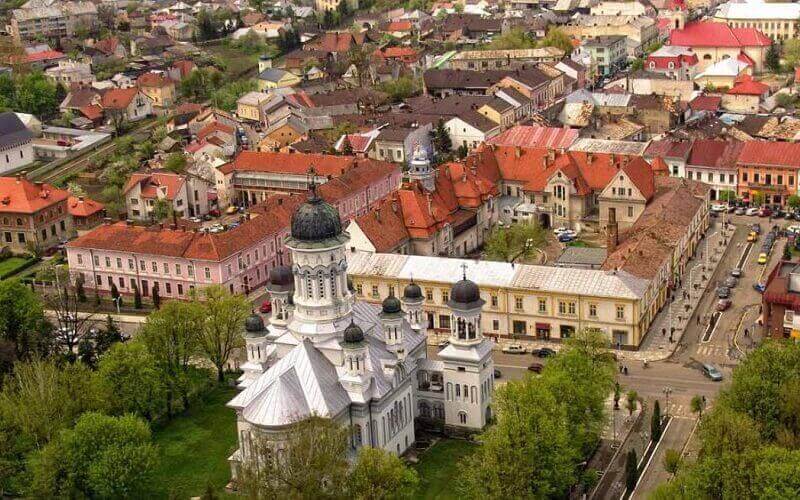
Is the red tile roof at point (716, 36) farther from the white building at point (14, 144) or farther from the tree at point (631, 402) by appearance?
the tree at point (631, 402)

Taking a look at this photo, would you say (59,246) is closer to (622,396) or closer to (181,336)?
(181,336)

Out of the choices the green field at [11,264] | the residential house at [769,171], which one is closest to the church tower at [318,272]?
the green field at [11,264]

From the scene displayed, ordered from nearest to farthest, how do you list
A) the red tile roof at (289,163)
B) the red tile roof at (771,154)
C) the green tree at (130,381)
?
1. the green tree at (130,381)
2. the red tile roof at (771,154)
3. the red tile roof at (289,163)

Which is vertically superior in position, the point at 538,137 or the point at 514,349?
the point at 538,137

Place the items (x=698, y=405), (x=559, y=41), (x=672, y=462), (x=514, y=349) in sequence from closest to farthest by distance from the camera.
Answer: (x=672, y=462)
(x=698, y=405)
(x=514, y=349)
(x=559, y=41)

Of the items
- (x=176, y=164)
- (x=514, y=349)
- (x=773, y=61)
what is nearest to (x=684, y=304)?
(x=514, y=349)

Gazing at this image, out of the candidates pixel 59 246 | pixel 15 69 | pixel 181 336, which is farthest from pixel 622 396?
pixel 15 69

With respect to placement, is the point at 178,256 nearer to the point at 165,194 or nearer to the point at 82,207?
the point at 165,194
